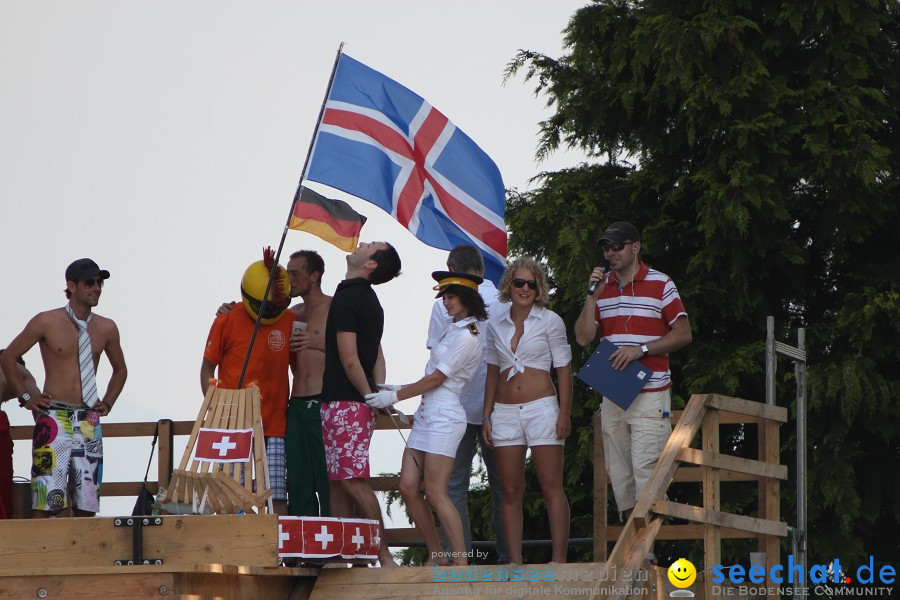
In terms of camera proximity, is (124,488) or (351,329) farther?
(124,488)

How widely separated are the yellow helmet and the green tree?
534cm

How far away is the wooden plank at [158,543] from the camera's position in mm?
6496

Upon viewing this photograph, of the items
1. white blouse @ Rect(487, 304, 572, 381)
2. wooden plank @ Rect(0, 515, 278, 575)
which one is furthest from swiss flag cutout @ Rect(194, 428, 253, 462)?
white blouse @ Rect(487, 304, 572, 381)

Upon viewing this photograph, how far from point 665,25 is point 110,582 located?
8801mm

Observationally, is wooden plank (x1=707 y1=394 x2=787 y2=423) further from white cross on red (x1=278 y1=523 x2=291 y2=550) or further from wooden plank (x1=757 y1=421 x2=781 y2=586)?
white cross on red (x1=278 y1=523 x2=291 y2=550)

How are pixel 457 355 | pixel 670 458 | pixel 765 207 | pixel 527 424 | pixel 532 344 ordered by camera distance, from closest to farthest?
1. pixel 670 458
2. pixel 457 355
3. pixel 527 424
4. pixel 532 344
5. pixel 765 207

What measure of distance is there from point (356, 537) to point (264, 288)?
5.77ft

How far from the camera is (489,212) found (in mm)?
9547

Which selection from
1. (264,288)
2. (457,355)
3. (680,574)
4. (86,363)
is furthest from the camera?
(86,363)

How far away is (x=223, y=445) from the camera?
7.11m

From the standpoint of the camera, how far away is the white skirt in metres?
7.20

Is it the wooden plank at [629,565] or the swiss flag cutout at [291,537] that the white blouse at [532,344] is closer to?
the wooden plank at [629,565]

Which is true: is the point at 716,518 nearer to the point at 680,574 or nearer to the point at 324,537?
the point at 680,574

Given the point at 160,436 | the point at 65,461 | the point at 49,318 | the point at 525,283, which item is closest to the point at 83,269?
the point at 49,318
